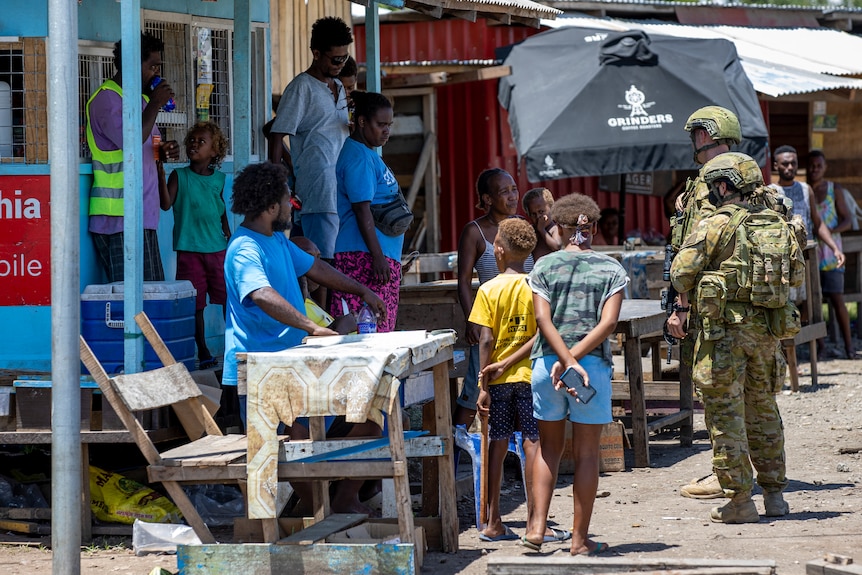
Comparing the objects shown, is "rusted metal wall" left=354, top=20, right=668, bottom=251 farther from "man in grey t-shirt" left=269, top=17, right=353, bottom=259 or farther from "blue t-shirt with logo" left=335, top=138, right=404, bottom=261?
"blue t-shirt with logo" left=335, top=138, right=404, bottom=261

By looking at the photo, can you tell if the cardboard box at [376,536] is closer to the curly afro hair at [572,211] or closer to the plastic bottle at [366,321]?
the plastic bottle at [366,321]

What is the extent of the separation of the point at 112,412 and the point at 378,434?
56.9 inches

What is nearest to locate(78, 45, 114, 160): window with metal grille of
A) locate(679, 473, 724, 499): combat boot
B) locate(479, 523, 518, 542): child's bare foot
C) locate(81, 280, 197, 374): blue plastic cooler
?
locate(81, 280, 197, 374): blue plastic cooler

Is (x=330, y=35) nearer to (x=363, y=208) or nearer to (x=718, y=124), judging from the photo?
(x=363, y=208)

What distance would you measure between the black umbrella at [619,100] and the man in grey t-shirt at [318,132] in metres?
4.40

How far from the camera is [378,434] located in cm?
642

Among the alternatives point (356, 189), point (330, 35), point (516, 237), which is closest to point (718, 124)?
point (516, 237)

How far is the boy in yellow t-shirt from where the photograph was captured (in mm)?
6352

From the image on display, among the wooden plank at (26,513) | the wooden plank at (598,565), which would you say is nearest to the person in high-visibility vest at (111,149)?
the wooden plank at (26,513)

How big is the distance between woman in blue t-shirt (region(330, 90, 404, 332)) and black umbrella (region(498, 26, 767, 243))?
15.0ft

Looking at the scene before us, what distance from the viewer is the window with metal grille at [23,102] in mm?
7055

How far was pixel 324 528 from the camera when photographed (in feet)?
18.8

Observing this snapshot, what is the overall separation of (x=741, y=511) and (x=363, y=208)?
280 centimetres

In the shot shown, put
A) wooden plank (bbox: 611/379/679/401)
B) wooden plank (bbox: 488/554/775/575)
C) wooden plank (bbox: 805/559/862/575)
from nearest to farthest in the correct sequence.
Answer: wooden plank (bbox: 805/559/862/575), wooden plank (bbox: 488/554/775/575), wooden plank (bbox: 611/379/679/401)
